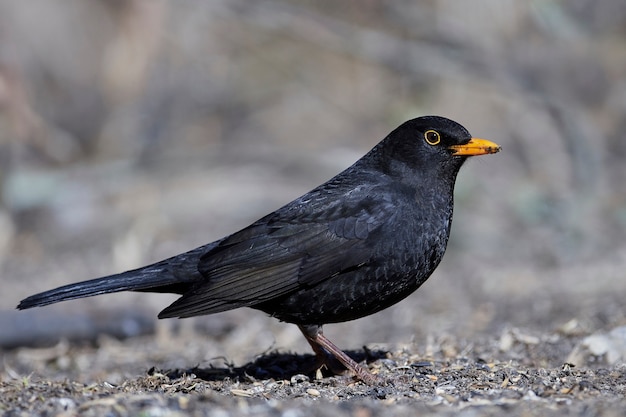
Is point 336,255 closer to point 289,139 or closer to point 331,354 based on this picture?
point 331,354

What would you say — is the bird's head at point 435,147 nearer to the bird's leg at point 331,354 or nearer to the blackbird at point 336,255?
the blackbird at point 336,255

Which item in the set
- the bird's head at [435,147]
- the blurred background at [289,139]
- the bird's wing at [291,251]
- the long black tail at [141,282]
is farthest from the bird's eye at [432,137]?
the blurred background at [289,139]

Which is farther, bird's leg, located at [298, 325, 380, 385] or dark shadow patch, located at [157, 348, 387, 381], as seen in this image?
dark shadow patch, located at [157, 348, 387, 381]

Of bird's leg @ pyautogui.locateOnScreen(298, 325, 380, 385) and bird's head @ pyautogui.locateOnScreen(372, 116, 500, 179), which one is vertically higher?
bird's head @ pyautogui.locateOnScreen(372, 116, 500, 179)

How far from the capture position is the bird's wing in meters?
4.99

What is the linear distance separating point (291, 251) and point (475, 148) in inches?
48.8

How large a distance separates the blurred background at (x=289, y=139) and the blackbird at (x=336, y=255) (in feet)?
5.30

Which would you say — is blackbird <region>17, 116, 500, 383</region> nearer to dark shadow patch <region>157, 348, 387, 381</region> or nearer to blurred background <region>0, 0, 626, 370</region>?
dark shadow patch <region>157, 348, 387, 381</region>

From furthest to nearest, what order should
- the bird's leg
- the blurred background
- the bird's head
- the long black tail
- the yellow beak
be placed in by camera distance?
the blurred background, the bird's head, the yellow beak, the long black tail, the bird's leg

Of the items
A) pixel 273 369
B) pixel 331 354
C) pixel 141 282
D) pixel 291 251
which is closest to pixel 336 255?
pixel 291 251

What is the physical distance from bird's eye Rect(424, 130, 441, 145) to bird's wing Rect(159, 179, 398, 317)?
0.46 meters

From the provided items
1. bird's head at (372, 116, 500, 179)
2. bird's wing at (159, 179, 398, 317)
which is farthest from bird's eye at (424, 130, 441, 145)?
bird's wing at (159, 179, 398, 317)

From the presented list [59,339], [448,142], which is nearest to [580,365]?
[448,142]

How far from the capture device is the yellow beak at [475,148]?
5.21m
